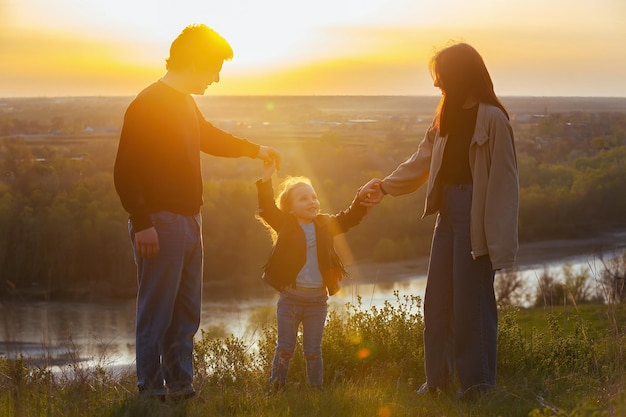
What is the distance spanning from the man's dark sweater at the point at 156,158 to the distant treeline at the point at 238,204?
2672cm

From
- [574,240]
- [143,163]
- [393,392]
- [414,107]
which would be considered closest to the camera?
[143,163]

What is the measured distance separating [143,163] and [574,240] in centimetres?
5884

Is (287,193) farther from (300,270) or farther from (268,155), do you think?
(300,270)

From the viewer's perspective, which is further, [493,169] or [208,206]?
[208,206]

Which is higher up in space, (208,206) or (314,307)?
(314,307)

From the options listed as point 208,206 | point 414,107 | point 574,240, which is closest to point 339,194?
point 208,206

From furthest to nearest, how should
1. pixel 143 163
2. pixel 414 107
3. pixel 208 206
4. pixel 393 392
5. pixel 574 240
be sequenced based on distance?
pixel 414 107
pixel 574 240
pixel 208 206
pixel 393 392
pixel 143 163

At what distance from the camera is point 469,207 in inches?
158

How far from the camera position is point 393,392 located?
4270 mm

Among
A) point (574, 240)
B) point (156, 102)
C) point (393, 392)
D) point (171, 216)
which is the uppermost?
point (156, 102)

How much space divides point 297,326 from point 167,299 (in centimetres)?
88

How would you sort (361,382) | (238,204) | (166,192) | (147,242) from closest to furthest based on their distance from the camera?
(147,242)
(166,192)
(361,382)
(238,204)

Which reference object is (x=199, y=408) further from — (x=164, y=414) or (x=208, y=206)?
(x=208, y=206)

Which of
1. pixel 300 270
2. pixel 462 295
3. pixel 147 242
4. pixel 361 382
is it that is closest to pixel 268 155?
pixel 300 270
